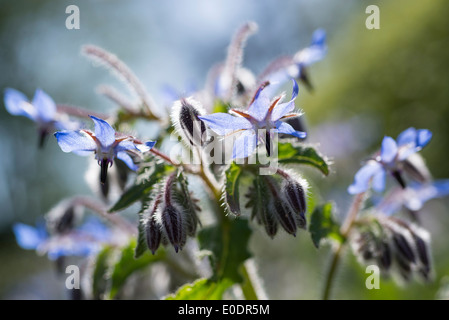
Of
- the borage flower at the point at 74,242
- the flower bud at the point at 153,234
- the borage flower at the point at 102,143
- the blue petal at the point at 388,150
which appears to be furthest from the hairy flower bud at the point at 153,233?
the blue petal at the point at 388,150

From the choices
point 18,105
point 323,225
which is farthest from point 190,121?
point 18,105

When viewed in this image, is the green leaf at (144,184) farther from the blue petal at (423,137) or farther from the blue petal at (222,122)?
the blue petal at (423,137)

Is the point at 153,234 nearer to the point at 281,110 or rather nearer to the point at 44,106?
the point at 281,110

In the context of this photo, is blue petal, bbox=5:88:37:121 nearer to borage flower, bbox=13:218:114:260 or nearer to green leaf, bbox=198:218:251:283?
borage flower, bbox=13:218:114:260

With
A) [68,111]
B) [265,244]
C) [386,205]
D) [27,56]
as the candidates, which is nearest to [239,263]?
[386,205]

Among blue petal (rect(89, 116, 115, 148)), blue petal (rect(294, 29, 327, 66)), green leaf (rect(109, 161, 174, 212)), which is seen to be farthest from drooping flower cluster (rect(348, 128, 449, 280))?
blue petal (rect(89, 116, 115, 148))

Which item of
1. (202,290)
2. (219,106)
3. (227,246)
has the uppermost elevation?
(219,106)
